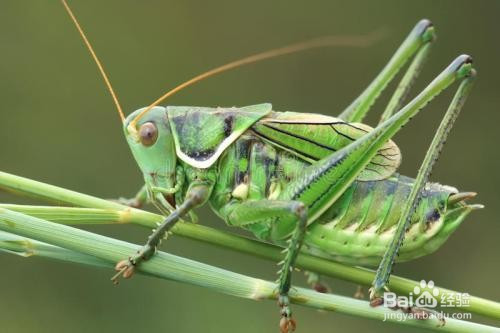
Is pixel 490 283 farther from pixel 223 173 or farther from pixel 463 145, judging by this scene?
pixel 223 173

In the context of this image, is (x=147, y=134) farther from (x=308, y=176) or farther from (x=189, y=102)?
(x=189, y=102)

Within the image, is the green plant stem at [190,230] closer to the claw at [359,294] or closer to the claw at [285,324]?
the claw at [285,324]

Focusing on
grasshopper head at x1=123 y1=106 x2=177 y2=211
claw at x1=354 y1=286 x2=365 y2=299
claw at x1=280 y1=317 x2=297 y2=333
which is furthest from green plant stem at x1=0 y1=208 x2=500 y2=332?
claw at x1=354 y1=286 x2=365 y2=299

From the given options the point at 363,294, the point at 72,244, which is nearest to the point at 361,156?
the point at 363,294

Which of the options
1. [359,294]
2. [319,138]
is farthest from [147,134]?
[359,294]

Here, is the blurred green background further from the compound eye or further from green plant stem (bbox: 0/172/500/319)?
green plant stem (bbox: 0/172/500/319)

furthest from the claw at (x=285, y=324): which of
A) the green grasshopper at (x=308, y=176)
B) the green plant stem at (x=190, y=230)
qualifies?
the green grasshopper at (x=308, y=176)
